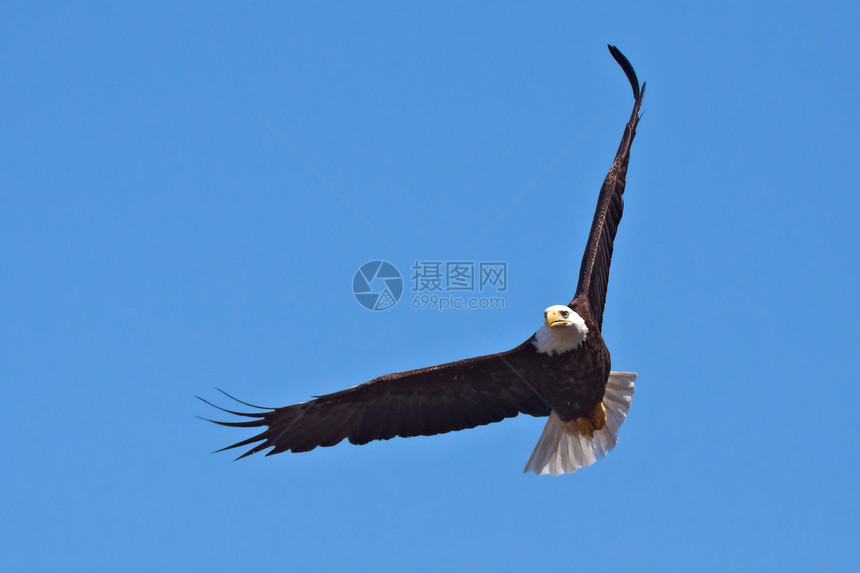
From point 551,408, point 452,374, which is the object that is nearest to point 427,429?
point 452,374

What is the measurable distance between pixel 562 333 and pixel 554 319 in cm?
24

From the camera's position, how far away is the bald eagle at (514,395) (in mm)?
7961

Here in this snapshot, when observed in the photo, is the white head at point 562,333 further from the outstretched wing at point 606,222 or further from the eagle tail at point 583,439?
the eagle tail at point 583,439

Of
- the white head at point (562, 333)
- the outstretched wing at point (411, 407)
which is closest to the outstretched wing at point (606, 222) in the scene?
the white head at point (562, 333)

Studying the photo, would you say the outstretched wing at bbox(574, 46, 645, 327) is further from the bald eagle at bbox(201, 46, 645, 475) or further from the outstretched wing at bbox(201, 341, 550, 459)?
the outstretched wing at bbox(201, 341, 550, 459)

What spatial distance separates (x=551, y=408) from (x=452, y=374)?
3.43 feet

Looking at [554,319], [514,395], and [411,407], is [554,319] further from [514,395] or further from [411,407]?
[411,407]

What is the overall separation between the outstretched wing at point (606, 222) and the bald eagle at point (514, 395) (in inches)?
0.4

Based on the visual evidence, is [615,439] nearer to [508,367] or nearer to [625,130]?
[508,367]

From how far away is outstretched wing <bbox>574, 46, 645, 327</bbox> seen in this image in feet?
28.0

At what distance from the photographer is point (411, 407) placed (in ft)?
28.5

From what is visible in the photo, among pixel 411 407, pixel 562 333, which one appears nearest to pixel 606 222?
pixel 562 333

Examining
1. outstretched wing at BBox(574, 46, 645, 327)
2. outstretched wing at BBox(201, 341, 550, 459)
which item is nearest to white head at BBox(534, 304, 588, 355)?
outstretched wing at BBox(201, 341, 550, 459)

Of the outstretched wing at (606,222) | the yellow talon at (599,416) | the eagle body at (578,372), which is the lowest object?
the eagle body at (578,372)
